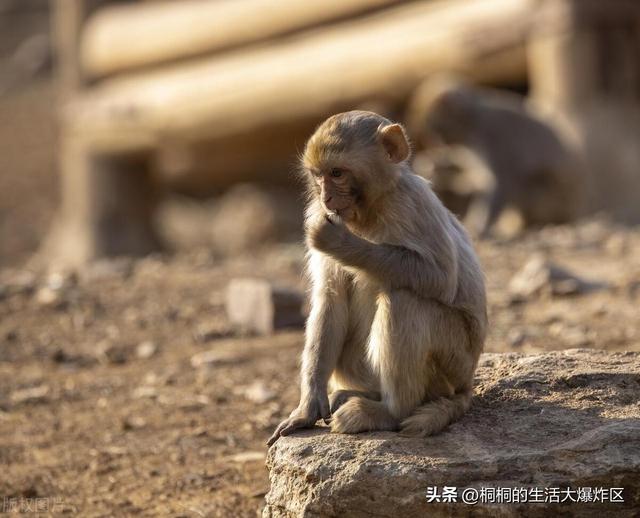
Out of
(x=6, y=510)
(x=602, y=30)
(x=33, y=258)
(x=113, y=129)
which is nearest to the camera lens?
(x=6, y=510)

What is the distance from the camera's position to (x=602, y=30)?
33.6 feet

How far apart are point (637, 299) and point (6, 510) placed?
4114 millimetres

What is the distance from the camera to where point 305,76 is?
12.1 meters

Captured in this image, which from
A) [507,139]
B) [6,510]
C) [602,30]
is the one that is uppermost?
[602,30]

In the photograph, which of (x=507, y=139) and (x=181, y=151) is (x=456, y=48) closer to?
(x=507, y=139)

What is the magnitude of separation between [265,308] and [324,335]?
8.63 feet

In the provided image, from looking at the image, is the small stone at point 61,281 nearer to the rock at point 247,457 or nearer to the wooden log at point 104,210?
the rock at point 247,457

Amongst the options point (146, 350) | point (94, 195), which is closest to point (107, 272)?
point (146, 350)

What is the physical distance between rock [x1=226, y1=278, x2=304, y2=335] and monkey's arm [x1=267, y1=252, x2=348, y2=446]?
2.49 meters

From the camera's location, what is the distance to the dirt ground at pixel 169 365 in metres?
4.69

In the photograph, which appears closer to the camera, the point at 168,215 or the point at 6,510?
the point at 6,510

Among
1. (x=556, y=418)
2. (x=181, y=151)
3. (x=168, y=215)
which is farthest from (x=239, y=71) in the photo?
(x=556, y=418)

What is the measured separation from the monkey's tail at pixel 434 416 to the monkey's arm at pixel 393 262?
0.37 metres

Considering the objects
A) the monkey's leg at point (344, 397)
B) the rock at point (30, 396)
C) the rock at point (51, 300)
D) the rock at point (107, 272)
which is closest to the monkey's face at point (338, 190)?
the monkey's leg at point (344, 397)
